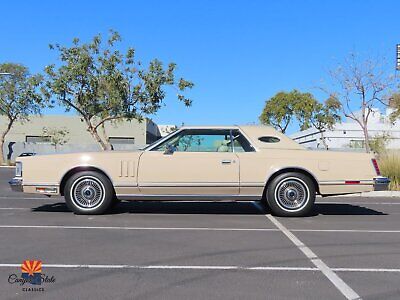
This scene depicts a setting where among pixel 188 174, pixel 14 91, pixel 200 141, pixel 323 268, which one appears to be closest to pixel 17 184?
pixel 188 174

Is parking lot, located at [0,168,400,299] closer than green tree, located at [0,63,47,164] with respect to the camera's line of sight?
Yes

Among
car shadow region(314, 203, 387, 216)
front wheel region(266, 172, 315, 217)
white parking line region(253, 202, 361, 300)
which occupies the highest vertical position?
front wheel region(266, 172, 315, 217)

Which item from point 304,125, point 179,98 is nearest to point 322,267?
point 179,98

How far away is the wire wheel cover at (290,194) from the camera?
352 inches

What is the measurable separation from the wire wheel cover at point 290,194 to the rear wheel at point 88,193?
302 cm

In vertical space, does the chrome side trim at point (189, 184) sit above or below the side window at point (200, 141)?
below

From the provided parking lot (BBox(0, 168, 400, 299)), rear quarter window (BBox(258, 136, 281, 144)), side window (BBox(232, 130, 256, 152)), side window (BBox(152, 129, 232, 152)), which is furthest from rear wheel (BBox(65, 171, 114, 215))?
rear quarter window (BBox(258, 136, 281, 144))

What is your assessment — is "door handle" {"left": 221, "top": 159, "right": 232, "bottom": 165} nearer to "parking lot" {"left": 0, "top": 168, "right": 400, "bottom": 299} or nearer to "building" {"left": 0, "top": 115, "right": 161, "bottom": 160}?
"parking lot" {"left": 0, "top": 168, "right": 400, "bottom": 299}

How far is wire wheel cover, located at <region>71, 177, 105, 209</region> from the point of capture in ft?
29.2

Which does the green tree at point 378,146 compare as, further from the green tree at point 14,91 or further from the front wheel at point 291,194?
the green tree at point 14,91

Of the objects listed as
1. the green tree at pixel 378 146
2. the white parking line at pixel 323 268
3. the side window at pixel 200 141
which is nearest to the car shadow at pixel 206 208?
the side window at pixel 200 141

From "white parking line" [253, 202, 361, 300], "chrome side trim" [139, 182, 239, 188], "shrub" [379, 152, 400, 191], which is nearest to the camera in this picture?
"white parking line" [253, 202, 361, 300]

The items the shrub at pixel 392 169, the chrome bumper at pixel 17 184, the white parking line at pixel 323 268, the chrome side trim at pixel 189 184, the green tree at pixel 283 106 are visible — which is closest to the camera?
the white parking line at pixel 323 268

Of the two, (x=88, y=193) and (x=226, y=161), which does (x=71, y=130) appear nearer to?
(x=88, y=193)
